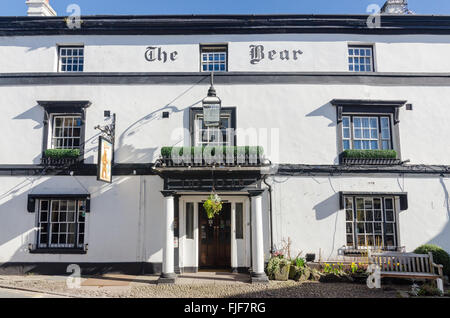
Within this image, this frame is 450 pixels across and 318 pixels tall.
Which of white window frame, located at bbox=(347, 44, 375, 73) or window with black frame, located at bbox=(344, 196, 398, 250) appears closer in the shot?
window with black frame, located at bbox=(344, 196, 398, 250)

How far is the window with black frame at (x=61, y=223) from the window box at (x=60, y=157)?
1.36 m

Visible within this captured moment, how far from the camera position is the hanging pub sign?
31.7ft

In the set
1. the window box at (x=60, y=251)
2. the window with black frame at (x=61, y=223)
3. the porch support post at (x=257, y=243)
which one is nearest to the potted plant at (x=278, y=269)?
the porch support post at (x=257, y=243)

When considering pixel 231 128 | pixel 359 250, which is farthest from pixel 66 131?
pixel 359 250

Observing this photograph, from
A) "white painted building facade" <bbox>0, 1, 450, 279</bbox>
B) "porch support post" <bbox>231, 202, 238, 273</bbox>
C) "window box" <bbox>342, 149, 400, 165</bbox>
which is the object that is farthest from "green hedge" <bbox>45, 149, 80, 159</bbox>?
"window box" <bbox>342, 149, 400, 165</bbox>

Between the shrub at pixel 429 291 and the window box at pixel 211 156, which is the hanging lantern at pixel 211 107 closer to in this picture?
the window box at pixel 211 156

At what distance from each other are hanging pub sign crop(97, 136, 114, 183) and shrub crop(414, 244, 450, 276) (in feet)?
35.0

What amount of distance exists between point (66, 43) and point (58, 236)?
292 inches

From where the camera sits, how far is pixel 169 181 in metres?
10.0

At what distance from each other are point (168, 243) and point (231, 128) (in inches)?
184

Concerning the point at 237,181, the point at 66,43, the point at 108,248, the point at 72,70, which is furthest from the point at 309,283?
the point at 66,43

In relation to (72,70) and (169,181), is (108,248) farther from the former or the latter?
(72,70)

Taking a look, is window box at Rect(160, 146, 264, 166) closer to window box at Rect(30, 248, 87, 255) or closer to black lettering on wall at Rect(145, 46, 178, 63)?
black lettering on wall at Rect(145, 46, 178, 63)

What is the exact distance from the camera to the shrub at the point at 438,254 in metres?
9.76
